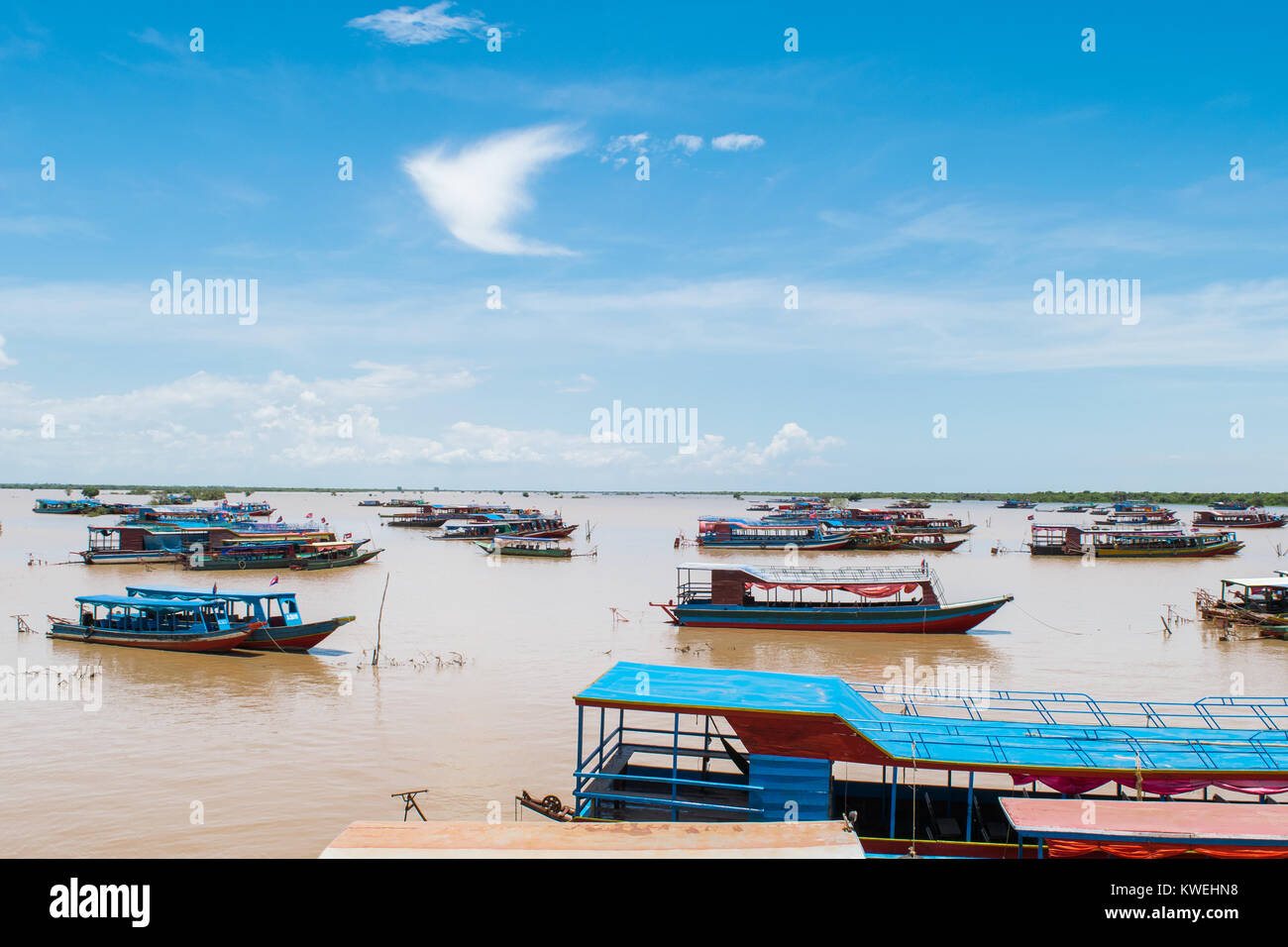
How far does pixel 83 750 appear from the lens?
1442 cm

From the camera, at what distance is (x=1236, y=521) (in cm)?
8769

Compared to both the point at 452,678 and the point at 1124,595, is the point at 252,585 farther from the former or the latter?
the point at 1124,595

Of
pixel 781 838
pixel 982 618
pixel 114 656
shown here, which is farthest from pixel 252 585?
pixel 781 838

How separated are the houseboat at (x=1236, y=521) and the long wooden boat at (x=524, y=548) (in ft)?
225

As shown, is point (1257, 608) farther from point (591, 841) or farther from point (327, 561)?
point (327, 561)

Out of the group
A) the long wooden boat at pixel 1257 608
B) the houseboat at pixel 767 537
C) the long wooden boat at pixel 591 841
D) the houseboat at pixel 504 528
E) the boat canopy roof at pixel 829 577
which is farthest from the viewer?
the houseboat at pixel 504 528

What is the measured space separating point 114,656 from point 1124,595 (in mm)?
39840

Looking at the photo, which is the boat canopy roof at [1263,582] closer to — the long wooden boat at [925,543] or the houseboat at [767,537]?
the long wooden boat at [925,543]

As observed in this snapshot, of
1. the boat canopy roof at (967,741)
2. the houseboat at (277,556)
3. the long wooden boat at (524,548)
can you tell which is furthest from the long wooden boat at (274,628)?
the long wooden boat at (524,548)

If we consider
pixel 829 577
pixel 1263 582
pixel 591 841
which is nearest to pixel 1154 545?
pixel 1263 582

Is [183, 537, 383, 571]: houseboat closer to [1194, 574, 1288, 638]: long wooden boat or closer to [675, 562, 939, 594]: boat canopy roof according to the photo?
[675, 562, 939, 594]: boat canopy roof

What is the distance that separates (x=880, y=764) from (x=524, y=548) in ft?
155

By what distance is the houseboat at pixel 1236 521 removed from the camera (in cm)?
8212

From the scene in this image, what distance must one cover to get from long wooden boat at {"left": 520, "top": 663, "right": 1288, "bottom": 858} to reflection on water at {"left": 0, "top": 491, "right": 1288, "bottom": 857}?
10.3 feet
